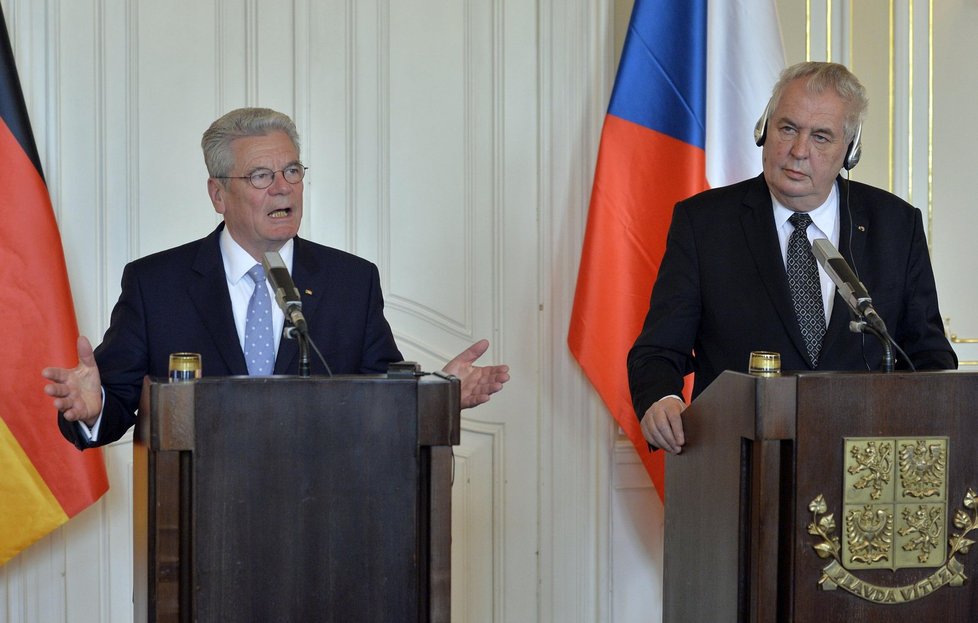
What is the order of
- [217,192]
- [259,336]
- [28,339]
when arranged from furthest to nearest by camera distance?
[28,339] → [217,192] → [259,336]

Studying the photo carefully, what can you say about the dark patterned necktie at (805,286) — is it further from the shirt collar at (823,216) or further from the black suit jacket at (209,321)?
the black suit jacket at (209,321)

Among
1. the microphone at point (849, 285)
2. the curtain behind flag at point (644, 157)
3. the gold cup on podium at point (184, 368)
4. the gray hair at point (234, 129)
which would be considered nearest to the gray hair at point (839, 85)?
the microphone at point (849, 285)

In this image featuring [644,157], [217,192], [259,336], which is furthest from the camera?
[644,157]

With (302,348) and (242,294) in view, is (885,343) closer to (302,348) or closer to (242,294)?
(302,348)

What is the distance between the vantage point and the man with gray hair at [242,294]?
9.06ft

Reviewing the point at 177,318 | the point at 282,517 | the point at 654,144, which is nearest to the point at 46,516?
the point at 177,318

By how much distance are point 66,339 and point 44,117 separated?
81 cm

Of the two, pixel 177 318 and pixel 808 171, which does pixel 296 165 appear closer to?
pixel 177 318

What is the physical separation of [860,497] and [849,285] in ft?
1.32

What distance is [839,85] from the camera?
2836mm

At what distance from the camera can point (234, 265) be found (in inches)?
115

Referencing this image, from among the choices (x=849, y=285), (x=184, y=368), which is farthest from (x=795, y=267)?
(x=184, y=368)

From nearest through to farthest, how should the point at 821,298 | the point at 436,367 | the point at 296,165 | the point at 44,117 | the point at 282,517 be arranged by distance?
the point at 282,517
the point at 821,298
the point at 296,165
the point at 44,117
the point at 436,367

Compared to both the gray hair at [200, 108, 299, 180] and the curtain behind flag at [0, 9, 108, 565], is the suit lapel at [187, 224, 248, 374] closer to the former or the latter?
the gray hair at [200, 108, 299, 180]
